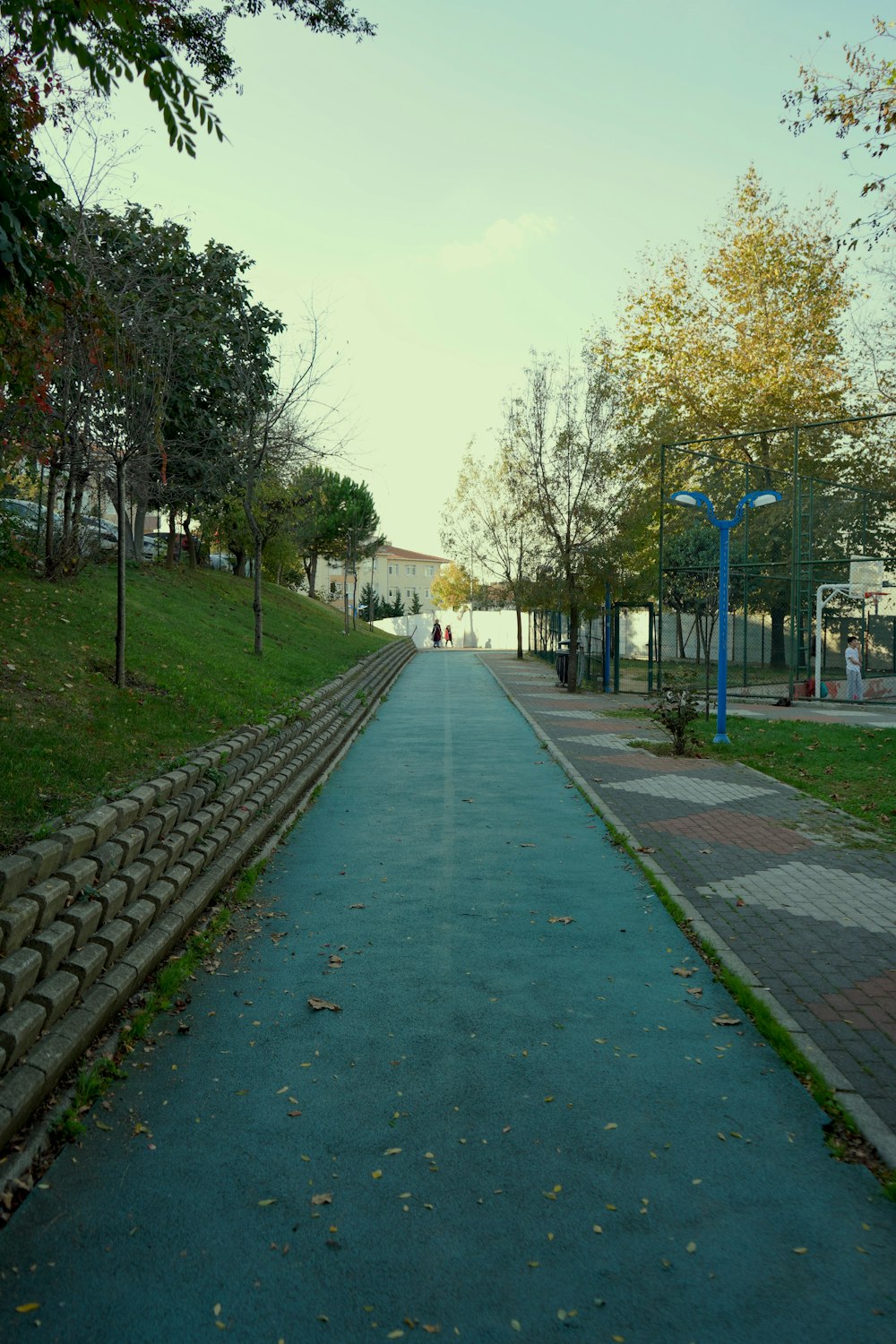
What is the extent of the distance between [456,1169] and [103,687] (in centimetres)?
754

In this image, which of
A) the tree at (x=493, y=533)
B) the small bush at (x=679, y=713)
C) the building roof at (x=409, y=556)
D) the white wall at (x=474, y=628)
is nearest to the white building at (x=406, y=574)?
the building roof at (x=409, y=556)

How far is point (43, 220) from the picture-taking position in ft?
16.4

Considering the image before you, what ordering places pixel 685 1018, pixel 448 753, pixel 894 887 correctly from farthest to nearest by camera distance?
pixel 448 753, pixel 894 887, pixel 685 1018

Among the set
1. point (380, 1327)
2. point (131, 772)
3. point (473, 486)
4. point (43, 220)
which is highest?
point (473, 486)

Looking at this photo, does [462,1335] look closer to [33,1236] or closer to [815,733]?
A: [33,1236]

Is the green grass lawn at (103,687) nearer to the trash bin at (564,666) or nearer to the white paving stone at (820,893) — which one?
the white paving stone at (820,893)

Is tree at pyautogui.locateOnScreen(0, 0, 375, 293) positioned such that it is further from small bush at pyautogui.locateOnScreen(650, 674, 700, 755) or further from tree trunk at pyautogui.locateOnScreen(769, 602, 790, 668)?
tree trunk at pyautogui.locateOnScreen(769, 602, 790, 668)

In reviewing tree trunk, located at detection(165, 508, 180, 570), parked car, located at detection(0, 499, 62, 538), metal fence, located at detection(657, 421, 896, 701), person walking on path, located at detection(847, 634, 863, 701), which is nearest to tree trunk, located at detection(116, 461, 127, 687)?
parked car, located at detection(0, 499, 62, 538)

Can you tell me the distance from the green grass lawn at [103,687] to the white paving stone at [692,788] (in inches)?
176

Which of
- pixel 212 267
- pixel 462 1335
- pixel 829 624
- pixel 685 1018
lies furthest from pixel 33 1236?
pixel 829 624

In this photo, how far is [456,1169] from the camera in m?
3.57

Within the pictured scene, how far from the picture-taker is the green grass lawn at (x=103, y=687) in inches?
273

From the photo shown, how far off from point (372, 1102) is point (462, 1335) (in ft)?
4.58

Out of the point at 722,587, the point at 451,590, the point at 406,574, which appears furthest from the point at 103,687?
the point at 406,574
